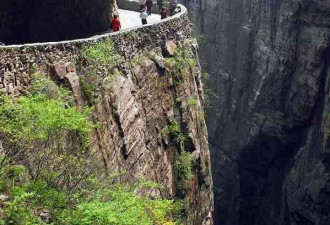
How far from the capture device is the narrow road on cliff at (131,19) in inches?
1195

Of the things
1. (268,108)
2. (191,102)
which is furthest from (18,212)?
(268,108)

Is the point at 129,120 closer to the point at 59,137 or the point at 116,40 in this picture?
the point at 116,40

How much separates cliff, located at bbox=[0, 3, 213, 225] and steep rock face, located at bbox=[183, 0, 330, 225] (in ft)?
41.2

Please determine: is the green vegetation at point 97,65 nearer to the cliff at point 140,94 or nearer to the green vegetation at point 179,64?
the cliff at point 140,94

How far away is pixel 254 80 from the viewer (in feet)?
150

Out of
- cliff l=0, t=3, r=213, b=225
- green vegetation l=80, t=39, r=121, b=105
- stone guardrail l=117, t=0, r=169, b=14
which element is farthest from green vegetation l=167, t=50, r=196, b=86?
stone guardrail l=117, t=0, r=169, b=14

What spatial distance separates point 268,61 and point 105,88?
26976 millimetres

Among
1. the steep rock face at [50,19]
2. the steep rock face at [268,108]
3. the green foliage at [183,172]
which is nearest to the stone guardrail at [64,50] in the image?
the steep rock face at [50,19]

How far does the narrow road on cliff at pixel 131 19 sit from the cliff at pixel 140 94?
146 inches

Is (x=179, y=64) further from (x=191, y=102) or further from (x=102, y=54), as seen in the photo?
(x=102, y=54)

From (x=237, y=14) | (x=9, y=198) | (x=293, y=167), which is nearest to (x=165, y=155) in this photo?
(x=9, y=198)

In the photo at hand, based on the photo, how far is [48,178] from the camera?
13.5 meters

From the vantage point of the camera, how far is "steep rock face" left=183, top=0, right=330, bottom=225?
3762 cm

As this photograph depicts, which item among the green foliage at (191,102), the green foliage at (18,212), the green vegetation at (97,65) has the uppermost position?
the green vegetation at (97,65)
